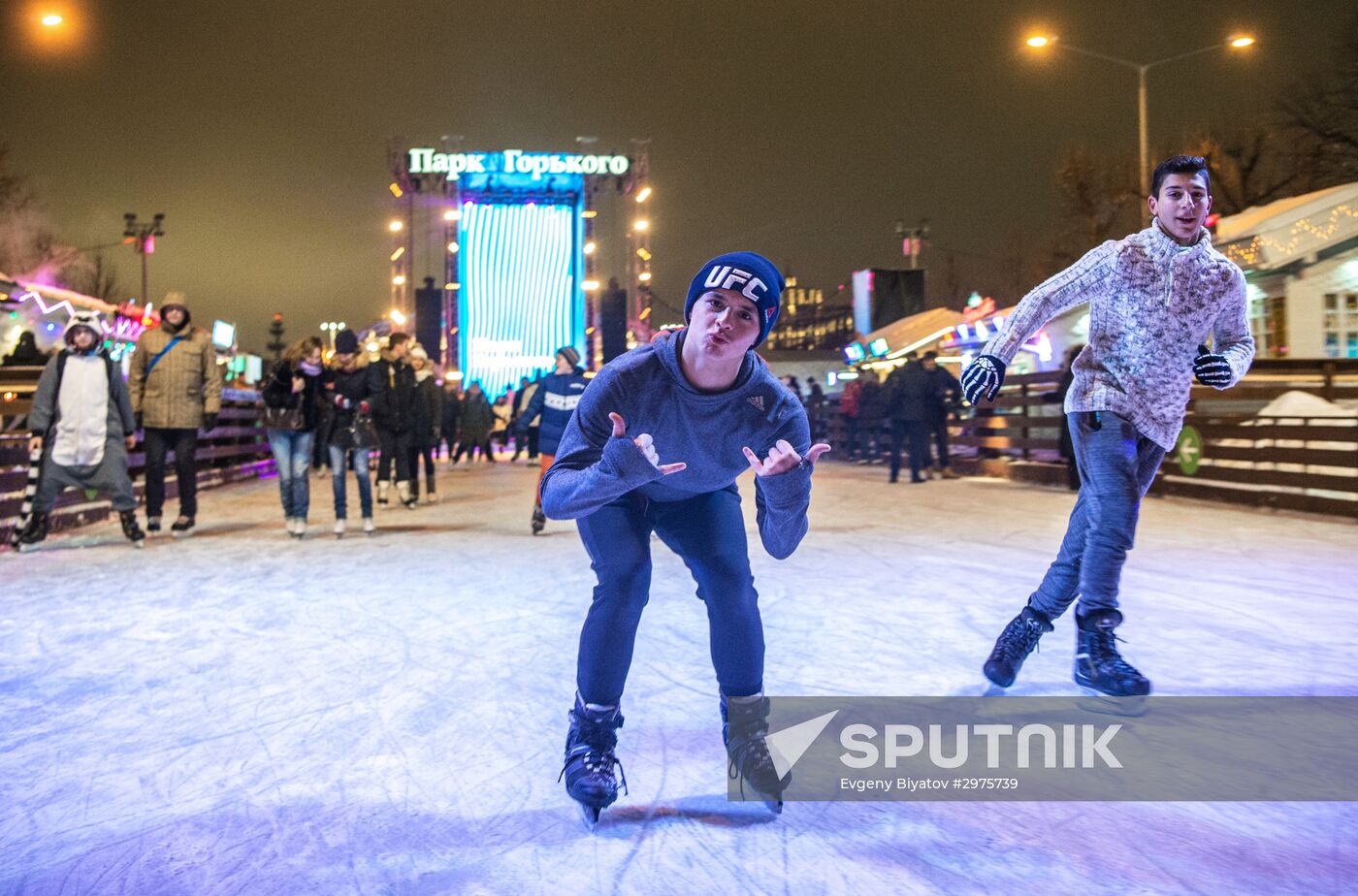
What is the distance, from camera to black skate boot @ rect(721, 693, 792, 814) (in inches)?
93.1

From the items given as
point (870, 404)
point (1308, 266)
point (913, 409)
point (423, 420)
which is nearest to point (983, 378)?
point (423, 420)

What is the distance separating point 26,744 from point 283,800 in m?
1.01

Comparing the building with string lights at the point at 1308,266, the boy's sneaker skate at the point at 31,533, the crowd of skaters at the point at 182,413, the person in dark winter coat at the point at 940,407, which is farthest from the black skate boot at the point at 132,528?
the building with string lights at the point at 1308,266

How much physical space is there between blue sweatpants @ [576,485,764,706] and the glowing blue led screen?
144ft

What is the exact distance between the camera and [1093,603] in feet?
10.2

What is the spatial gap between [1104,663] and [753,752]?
1334 millimetres

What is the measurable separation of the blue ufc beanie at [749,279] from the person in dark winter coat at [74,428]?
6.36 meters

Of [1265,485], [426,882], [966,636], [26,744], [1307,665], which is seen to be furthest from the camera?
[1265,485]

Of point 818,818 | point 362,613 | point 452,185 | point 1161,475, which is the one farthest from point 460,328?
point 818,818

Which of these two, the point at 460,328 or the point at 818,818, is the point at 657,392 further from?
the point at 460,328

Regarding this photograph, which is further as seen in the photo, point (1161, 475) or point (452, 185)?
point (452, 185)

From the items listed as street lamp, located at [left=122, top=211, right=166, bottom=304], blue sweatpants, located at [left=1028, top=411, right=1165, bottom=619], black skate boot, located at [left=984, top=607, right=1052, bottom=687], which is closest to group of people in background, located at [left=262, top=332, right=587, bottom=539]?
black skate boot, located at [left=984, top=607, right=1052, bottom=687]

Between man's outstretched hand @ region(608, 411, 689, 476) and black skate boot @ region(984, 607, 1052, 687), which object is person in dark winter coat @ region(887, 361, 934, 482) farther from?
man's outstretched hand @ region(608, 411, 689, 476)

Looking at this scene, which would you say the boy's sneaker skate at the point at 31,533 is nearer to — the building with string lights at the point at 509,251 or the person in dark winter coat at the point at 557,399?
the person in dark winter coat at the point at 557,399
